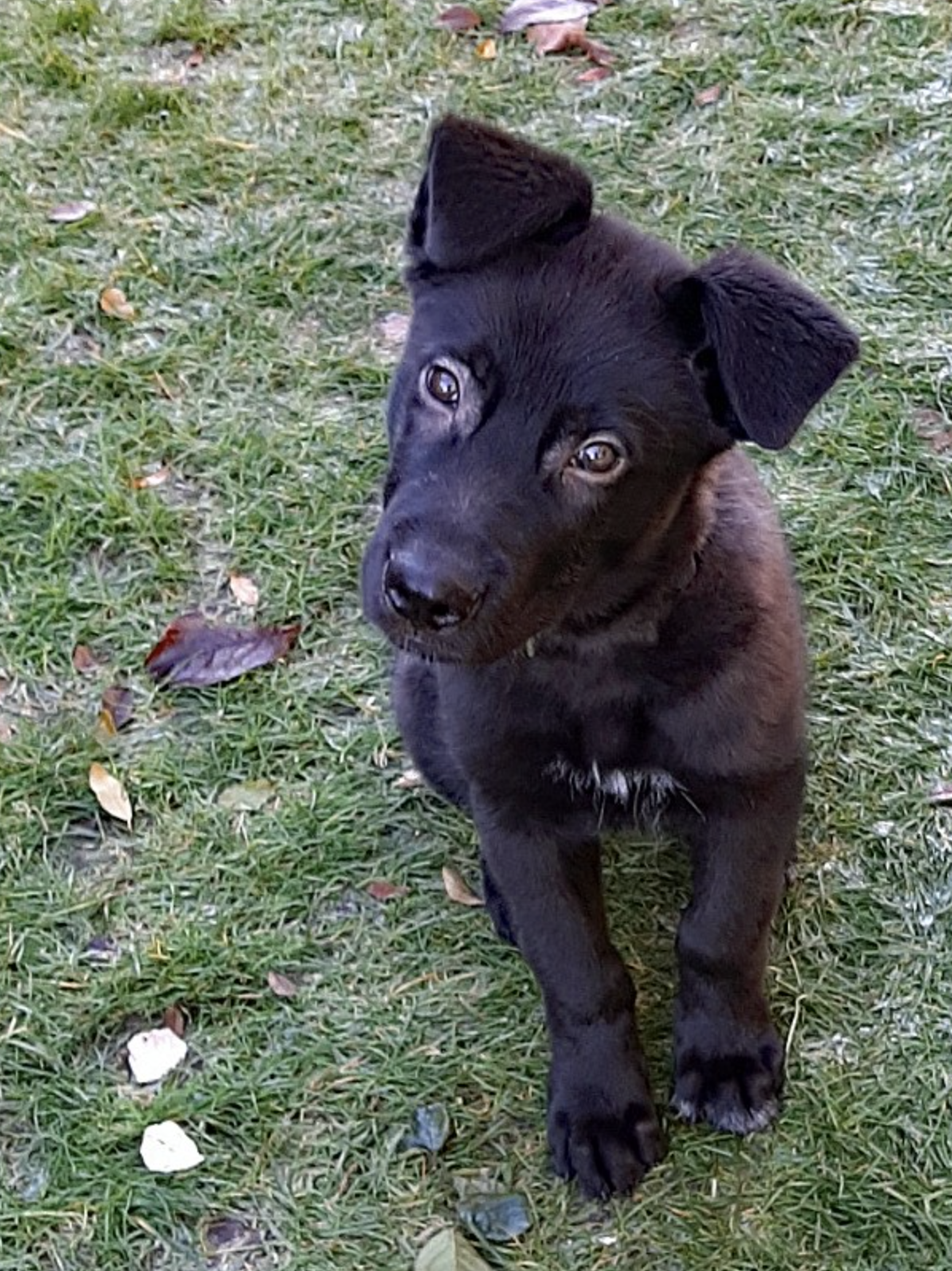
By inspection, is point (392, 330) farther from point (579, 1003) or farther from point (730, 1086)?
point (730, 1086)

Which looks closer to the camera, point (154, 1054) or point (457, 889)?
point (154, 1054)

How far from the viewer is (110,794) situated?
4066 millimetres

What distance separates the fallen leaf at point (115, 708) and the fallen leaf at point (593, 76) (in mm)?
2439

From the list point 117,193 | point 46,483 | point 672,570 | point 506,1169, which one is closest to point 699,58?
point 117,193

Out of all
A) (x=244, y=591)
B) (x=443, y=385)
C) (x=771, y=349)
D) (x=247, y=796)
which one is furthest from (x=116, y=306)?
Answer: (x=771, y=349)

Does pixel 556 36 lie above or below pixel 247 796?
above

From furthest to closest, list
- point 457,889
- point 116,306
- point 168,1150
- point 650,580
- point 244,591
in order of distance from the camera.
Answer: point 116,306 → point 244,591 → point 457,889 → point 168,1150 → point 650,580

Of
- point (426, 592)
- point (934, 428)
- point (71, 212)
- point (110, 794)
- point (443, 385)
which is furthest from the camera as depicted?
point (71, 212)

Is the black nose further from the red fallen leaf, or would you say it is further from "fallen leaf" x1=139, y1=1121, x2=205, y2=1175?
the red fallen leaf

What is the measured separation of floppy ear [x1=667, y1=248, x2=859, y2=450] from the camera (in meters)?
2.86

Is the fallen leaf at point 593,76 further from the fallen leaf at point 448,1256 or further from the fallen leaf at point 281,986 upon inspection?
the fallen leaf at point 448,1256

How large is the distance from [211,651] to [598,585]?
4.92ft

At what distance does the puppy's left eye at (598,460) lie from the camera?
2.89 meters

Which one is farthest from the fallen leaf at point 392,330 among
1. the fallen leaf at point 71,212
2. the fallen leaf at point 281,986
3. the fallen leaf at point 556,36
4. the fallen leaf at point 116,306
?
the fallen leaf at point 281,986
